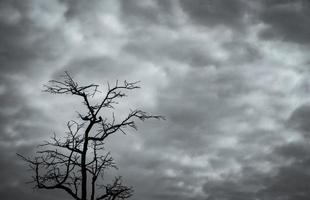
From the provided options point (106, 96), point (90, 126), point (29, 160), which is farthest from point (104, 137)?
point (29, 160)

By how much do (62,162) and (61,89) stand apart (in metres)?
2.89

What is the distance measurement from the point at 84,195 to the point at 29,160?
2555 mm

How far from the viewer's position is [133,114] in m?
15.4

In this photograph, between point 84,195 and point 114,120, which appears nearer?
point 84,195

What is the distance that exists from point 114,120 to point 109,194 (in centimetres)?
291

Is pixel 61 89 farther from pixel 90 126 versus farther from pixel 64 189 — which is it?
pixel 64 189

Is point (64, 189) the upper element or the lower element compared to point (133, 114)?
lower

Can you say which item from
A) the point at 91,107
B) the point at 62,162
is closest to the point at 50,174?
the point at 62,162

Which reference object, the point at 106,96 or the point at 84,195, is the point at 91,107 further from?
the point at 84,195

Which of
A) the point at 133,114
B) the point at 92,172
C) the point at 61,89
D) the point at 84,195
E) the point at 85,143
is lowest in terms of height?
the point at 84,195

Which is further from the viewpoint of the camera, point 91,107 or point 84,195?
point 91,107

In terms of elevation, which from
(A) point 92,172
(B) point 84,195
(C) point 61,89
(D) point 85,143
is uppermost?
(C) point 61,89

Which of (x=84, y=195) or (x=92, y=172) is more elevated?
(x=92, y=172)

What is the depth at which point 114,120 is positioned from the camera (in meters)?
15.2
